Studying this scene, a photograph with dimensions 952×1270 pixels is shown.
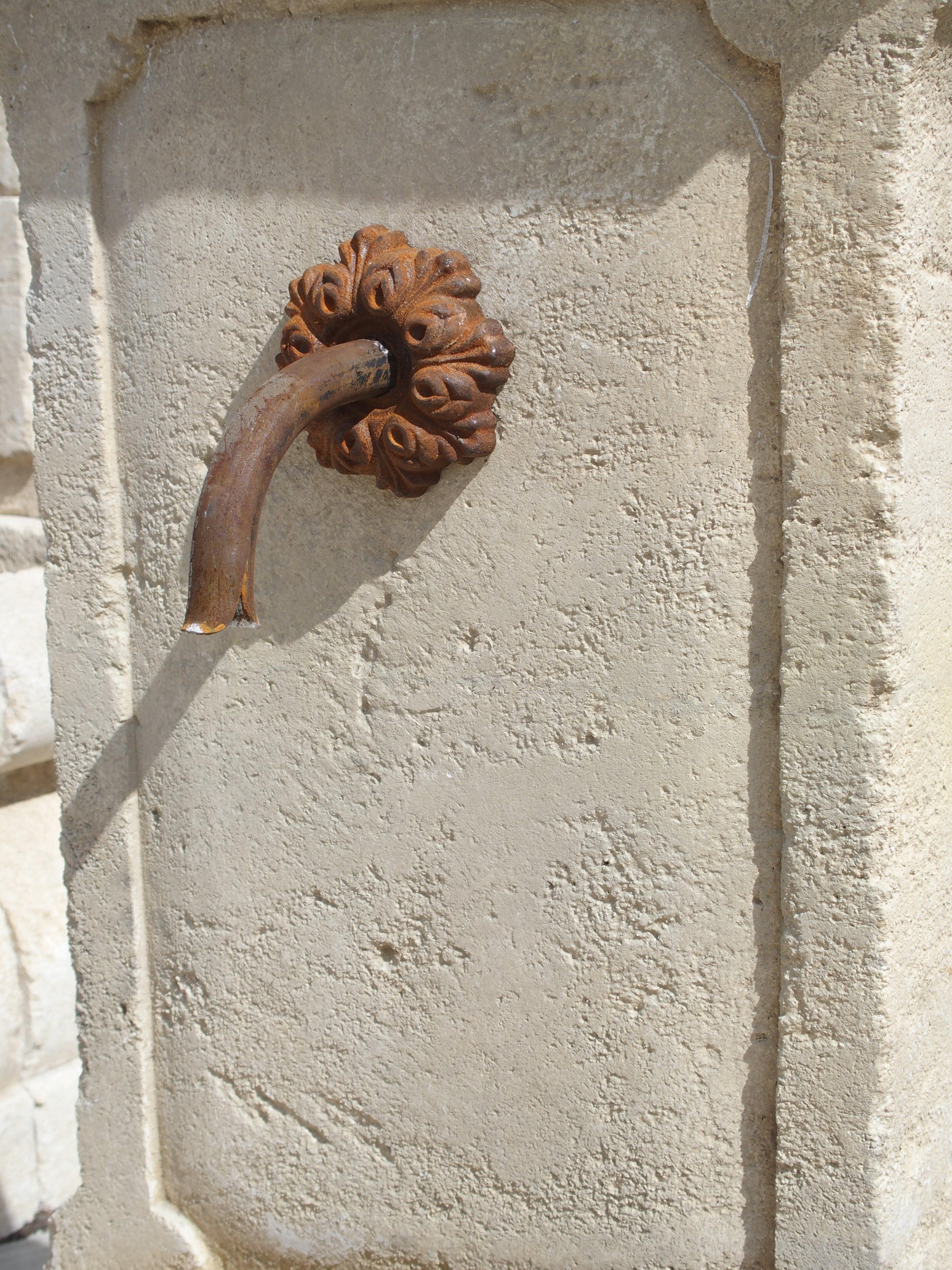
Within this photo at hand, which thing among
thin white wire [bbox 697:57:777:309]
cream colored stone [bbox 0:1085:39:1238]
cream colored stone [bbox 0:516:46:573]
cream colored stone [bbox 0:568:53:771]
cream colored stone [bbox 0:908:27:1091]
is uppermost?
thin white wire [bbox 697:57:777:309]

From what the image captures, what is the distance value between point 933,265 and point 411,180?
0.53m

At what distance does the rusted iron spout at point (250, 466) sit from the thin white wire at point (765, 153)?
1.26ft

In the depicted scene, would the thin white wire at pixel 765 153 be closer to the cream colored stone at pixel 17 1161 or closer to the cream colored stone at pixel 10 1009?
the cream colored stone at pixel 10 1009

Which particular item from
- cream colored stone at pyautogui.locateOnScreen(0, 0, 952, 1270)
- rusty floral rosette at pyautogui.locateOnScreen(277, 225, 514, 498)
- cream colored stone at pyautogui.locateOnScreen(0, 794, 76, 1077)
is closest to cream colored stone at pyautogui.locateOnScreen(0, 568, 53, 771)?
cream colored stone at pyautogui.locateOnScreen(0, 794, 76, 1077)

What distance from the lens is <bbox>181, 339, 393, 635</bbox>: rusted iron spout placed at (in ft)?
2.93

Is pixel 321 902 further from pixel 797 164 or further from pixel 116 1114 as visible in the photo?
pixel 797 164

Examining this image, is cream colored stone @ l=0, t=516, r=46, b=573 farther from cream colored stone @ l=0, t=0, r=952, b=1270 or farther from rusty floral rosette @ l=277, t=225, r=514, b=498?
rusty floral rosette @ l=277, t=225, r=514, b=498

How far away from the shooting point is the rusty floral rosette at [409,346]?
106 centimetres

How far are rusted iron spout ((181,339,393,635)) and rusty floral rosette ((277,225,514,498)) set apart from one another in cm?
4

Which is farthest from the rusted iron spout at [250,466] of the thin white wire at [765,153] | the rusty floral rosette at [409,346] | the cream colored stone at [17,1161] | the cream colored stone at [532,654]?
the cream colored stone at [17,1161]

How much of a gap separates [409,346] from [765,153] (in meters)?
0.38

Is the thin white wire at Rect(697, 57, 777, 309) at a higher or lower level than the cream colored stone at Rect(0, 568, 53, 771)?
higher

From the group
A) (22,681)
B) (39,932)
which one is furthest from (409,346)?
(39,932)

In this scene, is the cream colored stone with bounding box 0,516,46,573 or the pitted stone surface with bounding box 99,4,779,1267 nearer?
the pitted stone surface with bounding box 99,4,779,1267
